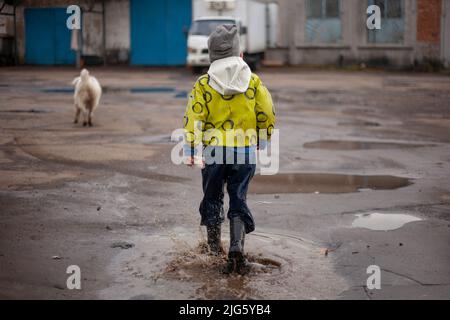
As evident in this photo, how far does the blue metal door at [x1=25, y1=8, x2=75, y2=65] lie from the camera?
114 feet

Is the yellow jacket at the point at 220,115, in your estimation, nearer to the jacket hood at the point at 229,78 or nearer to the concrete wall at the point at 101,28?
the jacket hood at the point at 229,78

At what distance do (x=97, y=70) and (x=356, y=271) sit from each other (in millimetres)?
27047

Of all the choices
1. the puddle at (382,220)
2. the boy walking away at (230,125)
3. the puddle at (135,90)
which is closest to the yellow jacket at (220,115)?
the boy walking away at (230,125)

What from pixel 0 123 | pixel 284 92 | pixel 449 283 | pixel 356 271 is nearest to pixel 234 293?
pixel 356 271

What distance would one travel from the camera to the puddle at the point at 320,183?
31.4 ft

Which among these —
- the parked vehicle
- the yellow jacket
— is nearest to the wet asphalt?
the yellow jacket

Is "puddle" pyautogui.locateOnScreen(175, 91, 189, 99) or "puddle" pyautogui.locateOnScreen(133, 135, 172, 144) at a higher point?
"puddle" pyautogui.locateOnScreen(175, 91, 189, 99)

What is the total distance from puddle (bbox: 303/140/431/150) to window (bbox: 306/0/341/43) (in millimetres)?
20969

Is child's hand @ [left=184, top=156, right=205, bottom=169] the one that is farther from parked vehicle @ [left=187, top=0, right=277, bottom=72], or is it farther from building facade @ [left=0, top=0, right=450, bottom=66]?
building facade @ [left=0, top=0, right=450, bottom=66]

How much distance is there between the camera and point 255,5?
30.5 meters

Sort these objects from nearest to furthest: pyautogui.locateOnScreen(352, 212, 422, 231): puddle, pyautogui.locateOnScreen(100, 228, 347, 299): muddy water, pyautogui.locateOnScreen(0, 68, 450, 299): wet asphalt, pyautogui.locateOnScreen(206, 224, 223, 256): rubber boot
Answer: pyautogui.locateOnScreen(100, 228, 347, 299): muddy water
pyautogui.locateOnScreen(0, 68, 450, 299): wet asphalt
pyautogui.locateOnScreen(206, 224, 223, 256): rubber boot
pyautogui.locateOnScreen(352, 212, 422, 231): puddle

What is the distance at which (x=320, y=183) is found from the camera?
998 centimetres

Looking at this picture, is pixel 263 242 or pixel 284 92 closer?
pixel 263 242
